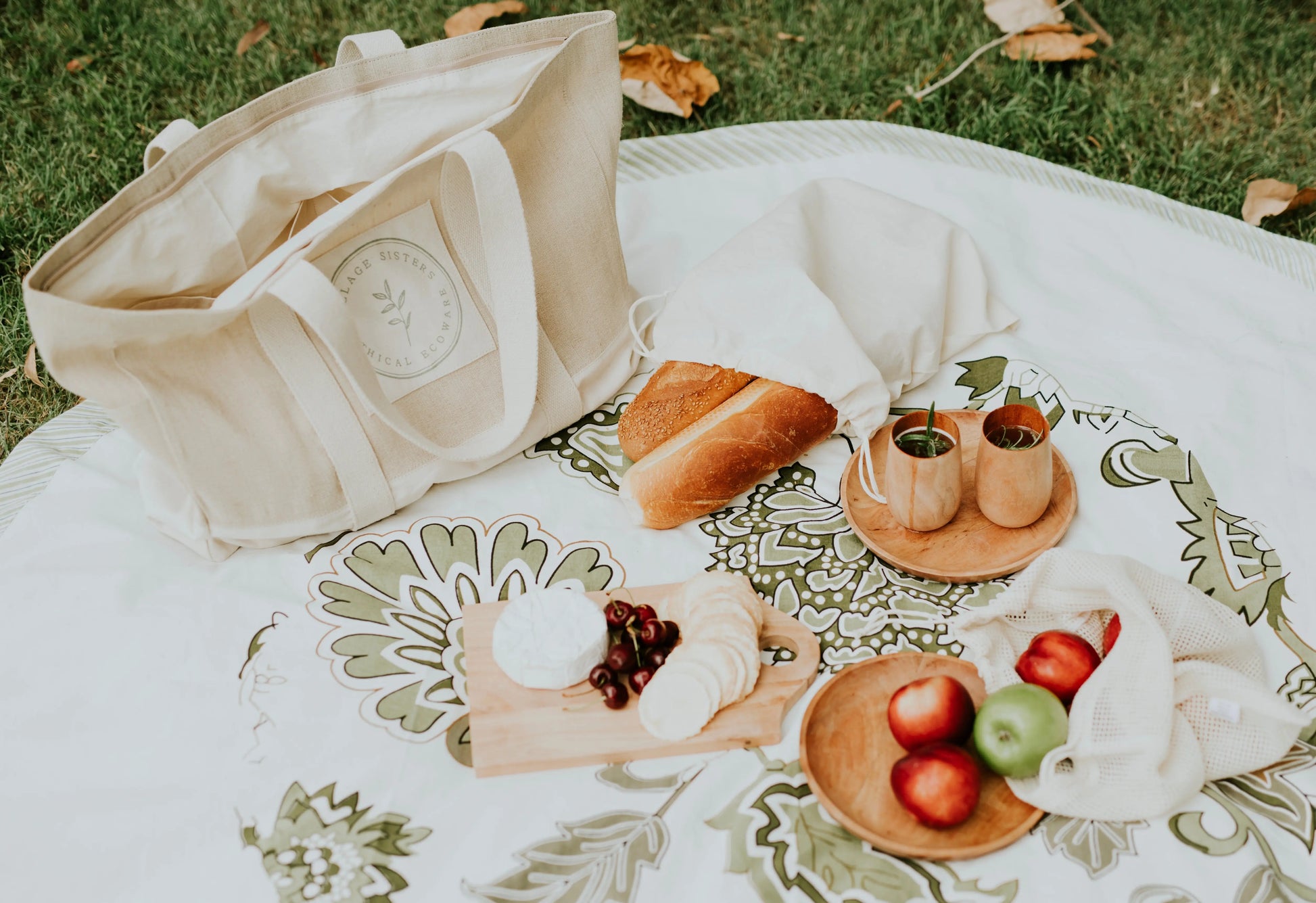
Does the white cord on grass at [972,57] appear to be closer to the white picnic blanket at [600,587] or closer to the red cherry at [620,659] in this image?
the white picnic blanket at [600,587]

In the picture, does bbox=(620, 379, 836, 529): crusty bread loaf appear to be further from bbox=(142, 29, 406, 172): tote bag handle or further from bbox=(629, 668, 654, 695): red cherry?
bbox=(142, 29, 406, 172): tote bag handle

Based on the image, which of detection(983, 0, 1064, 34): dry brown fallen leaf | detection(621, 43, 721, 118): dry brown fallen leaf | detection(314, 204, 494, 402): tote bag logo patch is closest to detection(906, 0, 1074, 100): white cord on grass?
detection(983, 0, 1064, 34): dry brown fallen leaf

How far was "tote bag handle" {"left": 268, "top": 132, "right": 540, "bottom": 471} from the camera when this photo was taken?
1445 millimetres

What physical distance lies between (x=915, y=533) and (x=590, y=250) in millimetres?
734

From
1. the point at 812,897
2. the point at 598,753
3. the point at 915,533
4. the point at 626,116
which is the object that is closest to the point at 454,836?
the point at 598,753

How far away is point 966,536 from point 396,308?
3.11 ft

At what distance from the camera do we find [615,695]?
1.41m

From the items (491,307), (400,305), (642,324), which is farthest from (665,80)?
(400,305)

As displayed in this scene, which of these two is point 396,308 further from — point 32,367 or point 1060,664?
point 1060,664

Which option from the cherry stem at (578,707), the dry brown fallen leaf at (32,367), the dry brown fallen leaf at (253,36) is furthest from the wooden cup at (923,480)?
the dry brown fallen leaf at (253,36)

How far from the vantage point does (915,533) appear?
1.65 m

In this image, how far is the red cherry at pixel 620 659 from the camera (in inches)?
56.6

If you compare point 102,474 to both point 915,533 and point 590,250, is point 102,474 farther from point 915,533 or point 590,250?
point 915,533

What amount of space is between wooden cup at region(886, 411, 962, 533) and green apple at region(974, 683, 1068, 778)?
0.35 meters
